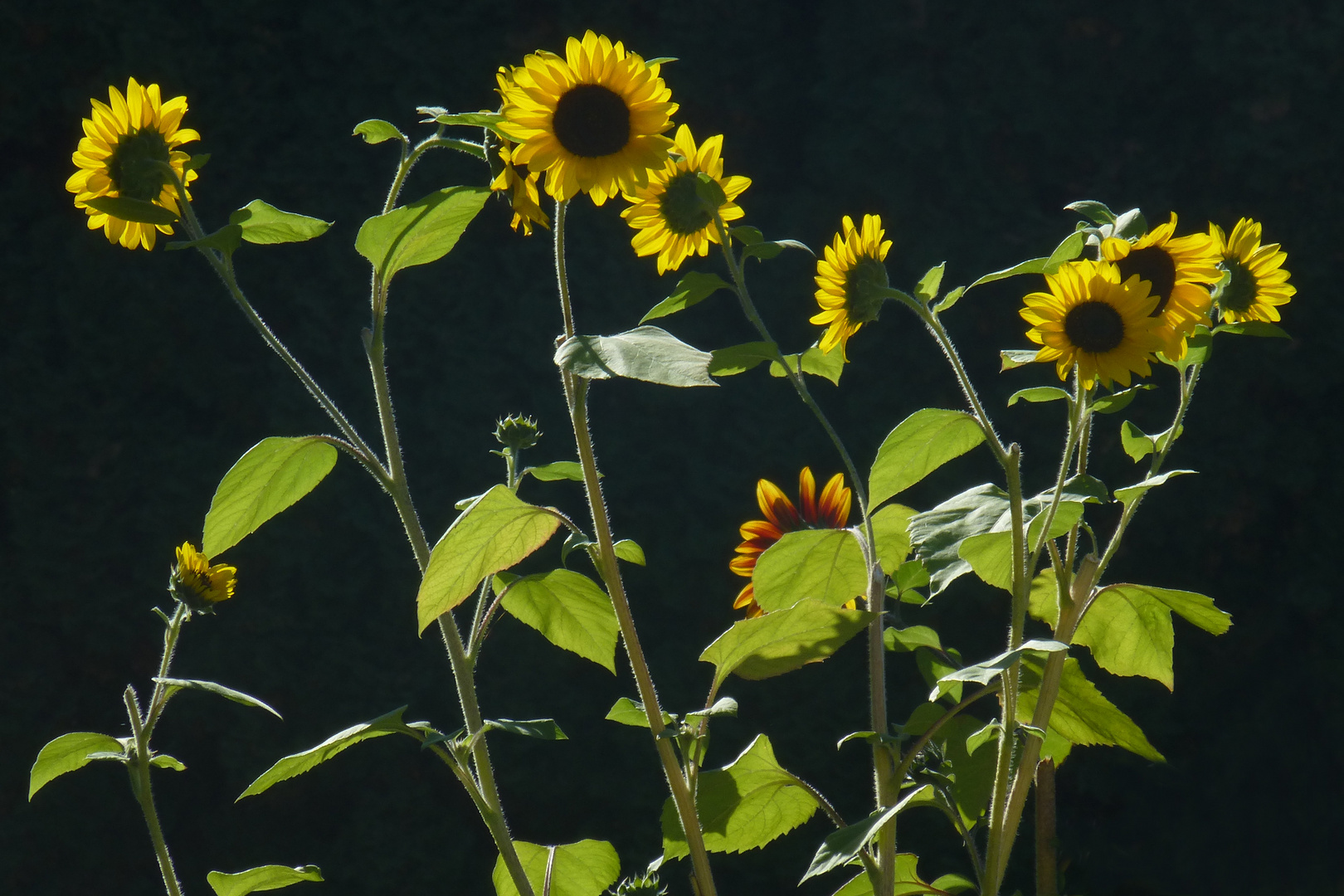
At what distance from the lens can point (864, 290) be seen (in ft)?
1.83

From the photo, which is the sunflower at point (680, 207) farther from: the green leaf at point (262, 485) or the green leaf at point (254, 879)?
the green leaf at point (254, 879)

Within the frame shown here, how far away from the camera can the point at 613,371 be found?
0.40m

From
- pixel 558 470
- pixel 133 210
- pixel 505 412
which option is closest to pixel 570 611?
pixel 558 470

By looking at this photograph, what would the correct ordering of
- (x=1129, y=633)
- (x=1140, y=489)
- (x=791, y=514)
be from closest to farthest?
1. (x=1140, y=489)
2. (x=1129, y=633)
3. (x=791, y=514)

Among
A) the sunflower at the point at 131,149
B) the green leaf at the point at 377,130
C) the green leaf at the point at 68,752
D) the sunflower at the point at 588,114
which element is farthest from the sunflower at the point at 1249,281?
the green leaf at the point at 68,752

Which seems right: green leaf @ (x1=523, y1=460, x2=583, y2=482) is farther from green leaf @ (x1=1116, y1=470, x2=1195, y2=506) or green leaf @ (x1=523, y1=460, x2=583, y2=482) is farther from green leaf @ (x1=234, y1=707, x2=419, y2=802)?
green leaf @ (x1=1116, y1=470, x2=1195, y2=506)

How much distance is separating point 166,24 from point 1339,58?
5.18 feet

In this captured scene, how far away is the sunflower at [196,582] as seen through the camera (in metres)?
0.83

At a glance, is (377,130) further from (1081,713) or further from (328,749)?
(1081,713)

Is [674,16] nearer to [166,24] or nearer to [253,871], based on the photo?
[166,24]

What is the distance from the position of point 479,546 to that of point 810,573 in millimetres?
179

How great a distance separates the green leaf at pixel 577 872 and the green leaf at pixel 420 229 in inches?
14.7

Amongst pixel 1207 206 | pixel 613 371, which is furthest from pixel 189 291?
pixel 1207 206

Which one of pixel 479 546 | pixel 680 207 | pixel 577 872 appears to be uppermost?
pixel 680 207
